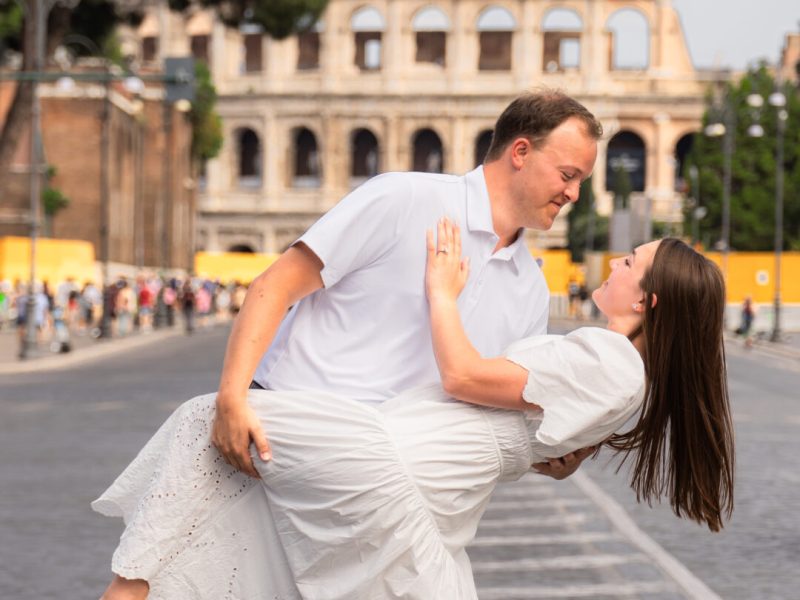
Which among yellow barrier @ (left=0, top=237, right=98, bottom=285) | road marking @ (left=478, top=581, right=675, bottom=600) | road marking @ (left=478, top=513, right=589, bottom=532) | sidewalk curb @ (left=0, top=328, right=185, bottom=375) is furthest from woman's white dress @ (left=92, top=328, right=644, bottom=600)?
yellow barrier @ (left=0, top=237, right=98, bottom=285)

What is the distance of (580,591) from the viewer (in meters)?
7.80

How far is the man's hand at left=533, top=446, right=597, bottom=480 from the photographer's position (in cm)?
400

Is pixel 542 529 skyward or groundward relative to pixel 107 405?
skyward

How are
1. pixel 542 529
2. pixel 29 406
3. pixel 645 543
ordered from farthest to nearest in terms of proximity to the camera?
pixel 29 406 < pixel 542 529 < pixel 645 543

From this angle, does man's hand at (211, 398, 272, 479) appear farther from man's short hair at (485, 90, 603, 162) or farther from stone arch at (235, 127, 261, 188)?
stone arch at (235, 127, 261, 188)

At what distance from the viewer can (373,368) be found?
3.82 m

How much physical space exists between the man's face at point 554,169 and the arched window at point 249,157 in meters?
106

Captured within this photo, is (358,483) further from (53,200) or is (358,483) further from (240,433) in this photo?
(53,200)

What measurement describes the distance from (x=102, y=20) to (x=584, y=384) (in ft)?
127

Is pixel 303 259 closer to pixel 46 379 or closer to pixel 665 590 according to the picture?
pixel 665 590

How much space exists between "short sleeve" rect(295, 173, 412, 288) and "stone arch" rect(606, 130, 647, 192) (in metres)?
106

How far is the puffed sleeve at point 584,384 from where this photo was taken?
144 inches

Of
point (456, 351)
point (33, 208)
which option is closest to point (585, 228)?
point (33, 208)

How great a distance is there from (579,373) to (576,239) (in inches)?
3691
